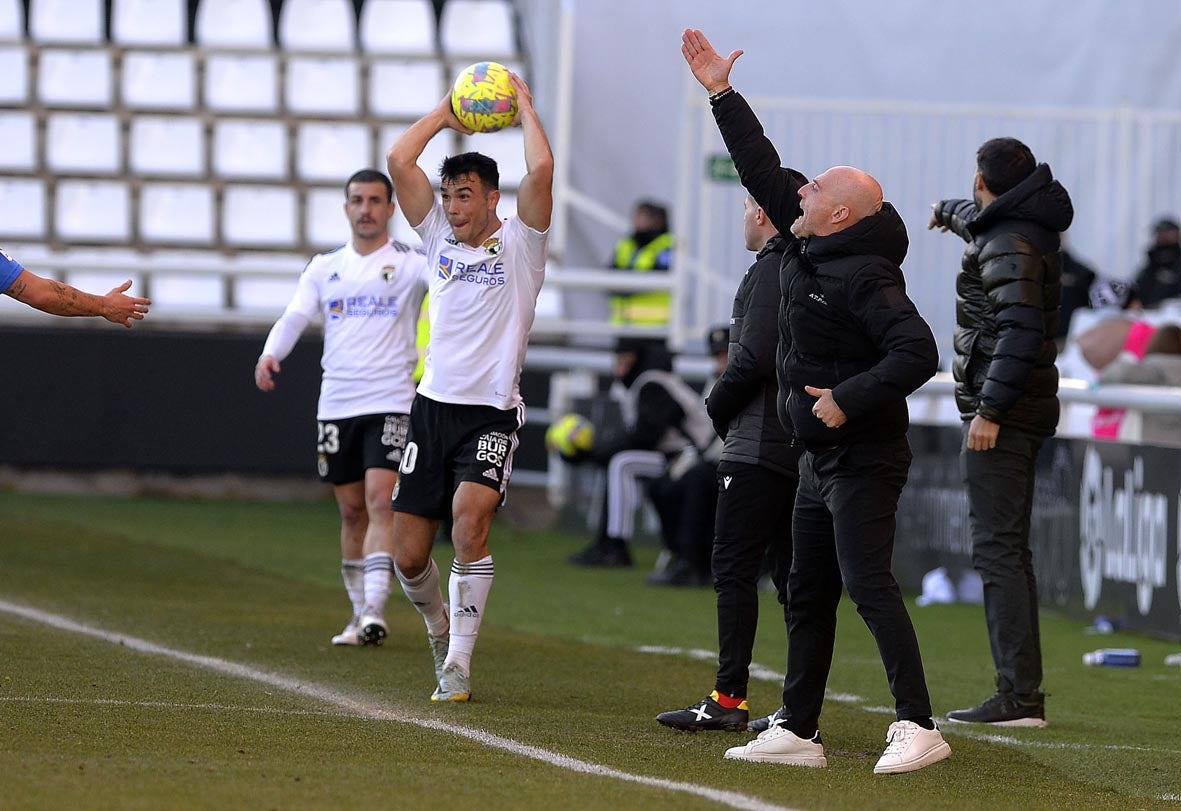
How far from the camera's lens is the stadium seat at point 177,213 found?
60.6 ft

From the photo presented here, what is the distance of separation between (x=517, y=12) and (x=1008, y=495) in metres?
14.6

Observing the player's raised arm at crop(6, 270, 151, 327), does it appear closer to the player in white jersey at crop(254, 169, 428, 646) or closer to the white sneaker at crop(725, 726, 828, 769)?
the player in white jersey at crop(254, 169, 428, 646)

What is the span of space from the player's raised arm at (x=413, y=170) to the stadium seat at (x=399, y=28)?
42.9ft

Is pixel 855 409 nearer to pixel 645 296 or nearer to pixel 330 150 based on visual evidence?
pixel 645 296

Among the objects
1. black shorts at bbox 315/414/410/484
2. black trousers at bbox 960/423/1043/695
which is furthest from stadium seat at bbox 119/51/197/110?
black trousers at bbox 960/423/1043/695

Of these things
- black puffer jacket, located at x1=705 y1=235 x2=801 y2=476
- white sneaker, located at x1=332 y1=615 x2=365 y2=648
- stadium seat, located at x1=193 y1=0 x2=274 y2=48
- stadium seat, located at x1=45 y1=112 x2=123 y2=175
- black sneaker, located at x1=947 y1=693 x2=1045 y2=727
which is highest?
stadium seat, located at x1=193 y1=0 x2=274 y2=48

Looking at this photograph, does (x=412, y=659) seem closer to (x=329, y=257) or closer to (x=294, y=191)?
(x=329, y=257)

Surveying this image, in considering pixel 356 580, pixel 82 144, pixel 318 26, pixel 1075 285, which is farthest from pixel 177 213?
pixel 356 580

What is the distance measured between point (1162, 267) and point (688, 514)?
5.66m

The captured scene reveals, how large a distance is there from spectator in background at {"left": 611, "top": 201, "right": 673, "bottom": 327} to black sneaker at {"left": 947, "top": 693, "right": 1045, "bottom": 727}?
8.81 metres

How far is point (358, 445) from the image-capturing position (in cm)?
899

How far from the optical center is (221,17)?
20.4 m

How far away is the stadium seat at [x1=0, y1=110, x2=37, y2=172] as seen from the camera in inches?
746

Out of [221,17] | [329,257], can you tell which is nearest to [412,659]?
[329,257]
